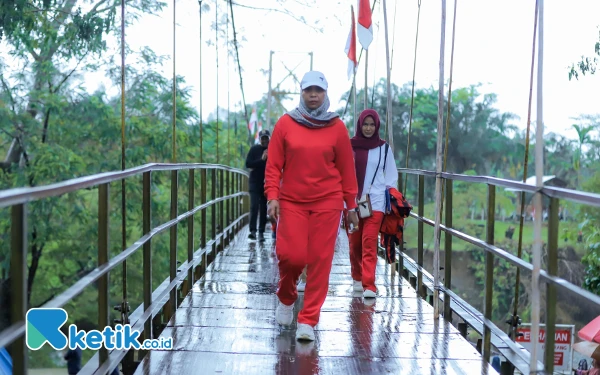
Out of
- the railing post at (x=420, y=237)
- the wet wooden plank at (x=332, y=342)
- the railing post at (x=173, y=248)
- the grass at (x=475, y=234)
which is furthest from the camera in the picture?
the grass at (x=475, y=234)

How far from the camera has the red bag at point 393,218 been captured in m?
5.11

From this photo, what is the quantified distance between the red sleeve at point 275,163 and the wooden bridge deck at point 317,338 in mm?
697

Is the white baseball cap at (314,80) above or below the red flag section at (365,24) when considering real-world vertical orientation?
below

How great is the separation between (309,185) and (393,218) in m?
1.33

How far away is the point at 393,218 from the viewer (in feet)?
17.0

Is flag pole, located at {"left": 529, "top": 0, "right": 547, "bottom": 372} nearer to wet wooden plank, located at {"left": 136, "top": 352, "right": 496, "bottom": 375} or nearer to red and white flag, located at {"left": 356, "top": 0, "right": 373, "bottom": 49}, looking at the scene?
wet wooden plank, located at {"left": 136, "top": 352, "right": 496, "bottom": 375}

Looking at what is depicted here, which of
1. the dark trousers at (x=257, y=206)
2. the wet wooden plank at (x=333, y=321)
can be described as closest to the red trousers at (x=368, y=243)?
the wet wooden plank at (x=333, y=321)

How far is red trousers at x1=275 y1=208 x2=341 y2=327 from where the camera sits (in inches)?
158

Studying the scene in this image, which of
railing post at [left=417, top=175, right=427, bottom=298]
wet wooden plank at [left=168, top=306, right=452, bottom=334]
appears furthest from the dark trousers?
wet wooden plank at [left=168, top=306, right=452, bottom=334]

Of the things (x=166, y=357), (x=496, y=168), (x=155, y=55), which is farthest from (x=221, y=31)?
(x=496, y=168)

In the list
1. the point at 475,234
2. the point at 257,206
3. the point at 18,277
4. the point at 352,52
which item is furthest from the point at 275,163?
the point at 475,234

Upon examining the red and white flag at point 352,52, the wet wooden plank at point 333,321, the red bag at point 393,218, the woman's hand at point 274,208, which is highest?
the red and white flag at point 352,52

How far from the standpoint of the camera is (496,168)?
42500mm

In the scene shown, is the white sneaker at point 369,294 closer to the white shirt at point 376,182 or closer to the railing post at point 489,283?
the white shirt at point 376,182
